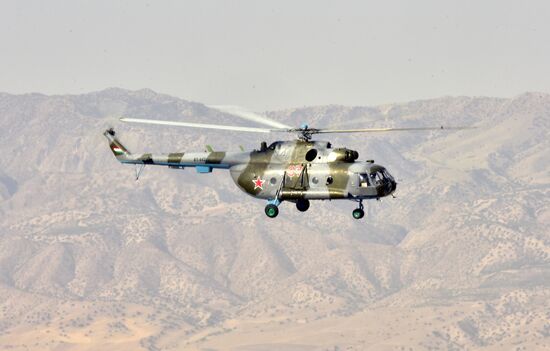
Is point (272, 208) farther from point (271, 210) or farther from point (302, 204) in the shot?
point (302, 204)

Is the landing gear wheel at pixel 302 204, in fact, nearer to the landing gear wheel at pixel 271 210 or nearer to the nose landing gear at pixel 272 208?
the nose landing gear at pixel 272 208

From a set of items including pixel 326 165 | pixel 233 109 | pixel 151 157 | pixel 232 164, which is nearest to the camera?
pixel 233 109

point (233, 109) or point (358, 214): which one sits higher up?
point (233, 109)

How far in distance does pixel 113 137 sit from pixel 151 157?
26.3ft

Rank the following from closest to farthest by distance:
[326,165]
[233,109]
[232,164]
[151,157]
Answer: [233,109], [326,165], [232,164], [151,157]

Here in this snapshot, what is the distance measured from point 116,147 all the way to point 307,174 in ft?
88.4

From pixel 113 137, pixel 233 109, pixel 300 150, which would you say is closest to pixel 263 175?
pixel 300 150

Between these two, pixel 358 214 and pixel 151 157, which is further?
pixel 151 157

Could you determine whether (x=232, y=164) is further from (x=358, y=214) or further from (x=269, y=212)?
(x=358, y=214)

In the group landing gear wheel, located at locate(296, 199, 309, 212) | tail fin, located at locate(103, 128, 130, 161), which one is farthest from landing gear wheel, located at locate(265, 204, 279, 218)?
tail fin, located at locate(103, 128, 130, 161)

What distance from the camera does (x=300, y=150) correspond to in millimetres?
93875

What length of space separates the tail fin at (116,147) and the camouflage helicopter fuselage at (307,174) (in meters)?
16.4

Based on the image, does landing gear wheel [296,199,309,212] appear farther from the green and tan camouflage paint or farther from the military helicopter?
the green and tan camouflage paint

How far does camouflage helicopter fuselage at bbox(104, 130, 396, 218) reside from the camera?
91.0 metres
